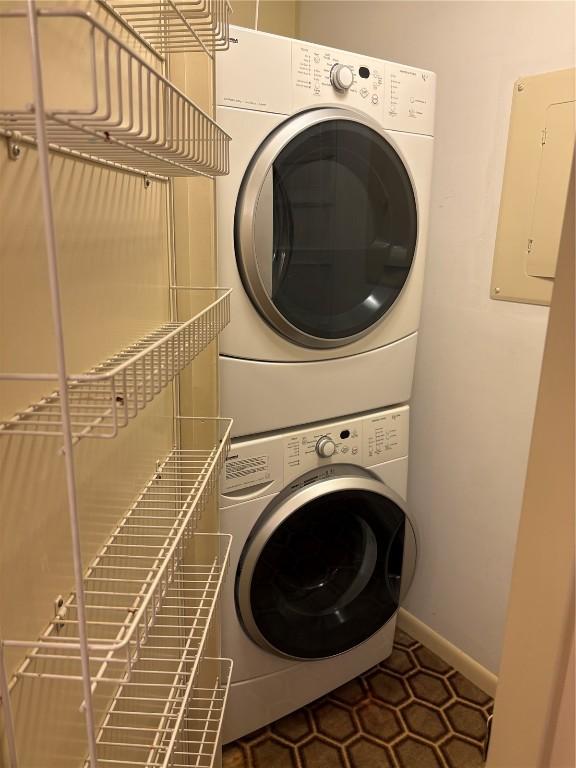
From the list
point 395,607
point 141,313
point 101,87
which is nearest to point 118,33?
point 101,87

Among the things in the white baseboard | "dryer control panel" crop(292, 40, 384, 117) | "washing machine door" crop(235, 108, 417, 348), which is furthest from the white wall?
"dryer control panel" crop(292, 40, 384, 117)

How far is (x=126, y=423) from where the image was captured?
65 centimetres

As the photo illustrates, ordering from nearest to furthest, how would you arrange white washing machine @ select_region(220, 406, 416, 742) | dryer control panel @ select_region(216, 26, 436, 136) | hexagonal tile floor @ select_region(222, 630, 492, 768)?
dryer control panel @ select_region(216, 26, 436, 136)
white washing machine @ select_region(220, 406, 416, 742)
hexagonal tile floor @ select_region(222, 630, 492, 768)

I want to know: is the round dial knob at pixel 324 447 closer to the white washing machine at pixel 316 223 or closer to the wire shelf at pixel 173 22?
the white washing machine at pixel 316 223

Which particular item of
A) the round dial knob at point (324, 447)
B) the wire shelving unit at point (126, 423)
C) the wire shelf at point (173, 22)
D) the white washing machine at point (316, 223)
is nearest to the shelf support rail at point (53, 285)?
the wire shelving unit at point (126, 423)

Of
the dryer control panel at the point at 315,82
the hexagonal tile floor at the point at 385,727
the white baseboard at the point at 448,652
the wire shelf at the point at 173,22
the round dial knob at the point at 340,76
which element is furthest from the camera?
the white baseboard at the point at 448,652

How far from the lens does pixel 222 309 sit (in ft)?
3.84

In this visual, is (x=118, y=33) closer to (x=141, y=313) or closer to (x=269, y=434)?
(x=141, y=313)

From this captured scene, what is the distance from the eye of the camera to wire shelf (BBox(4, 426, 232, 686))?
2.22 ft

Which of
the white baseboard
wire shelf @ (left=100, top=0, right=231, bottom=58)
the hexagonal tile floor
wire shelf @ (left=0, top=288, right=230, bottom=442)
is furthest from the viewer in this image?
the white baseboard

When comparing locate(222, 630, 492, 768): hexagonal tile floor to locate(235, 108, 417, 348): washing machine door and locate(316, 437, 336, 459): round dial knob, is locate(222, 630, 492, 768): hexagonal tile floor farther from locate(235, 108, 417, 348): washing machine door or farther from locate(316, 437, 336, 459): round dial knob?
locate(235, 108, 417, 348): washing machine door

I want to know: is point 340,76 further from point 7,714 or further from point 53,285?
point 7,714

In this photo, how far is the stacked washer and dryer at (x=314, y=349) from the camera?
Answer: 126 cm

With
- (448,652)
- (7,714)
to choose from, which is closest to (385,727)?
(448,652)
